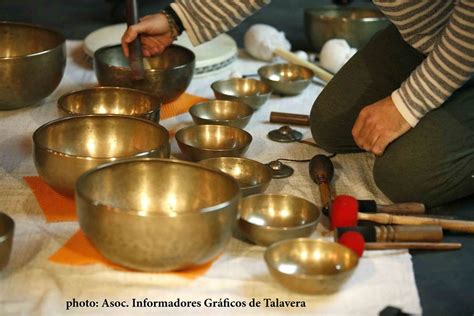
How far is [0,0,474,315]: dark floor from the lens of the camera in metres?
1.45

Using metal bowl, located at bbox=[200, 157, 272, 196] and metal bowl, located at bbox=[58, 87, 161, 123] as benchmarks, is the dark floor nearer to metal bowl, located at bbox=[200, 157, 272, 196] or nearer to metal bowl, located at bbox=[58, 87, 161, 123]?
metal bowl, located at bbox=[200, 157, 272, 196]

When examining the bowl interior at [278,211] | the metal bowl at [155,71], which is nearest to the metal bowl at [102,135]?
the bowl interior at [278,211]

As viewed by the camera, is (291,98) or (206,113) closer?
(206,113)

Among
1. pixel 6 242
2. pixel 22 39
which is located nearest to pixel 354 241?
pixel 6 242

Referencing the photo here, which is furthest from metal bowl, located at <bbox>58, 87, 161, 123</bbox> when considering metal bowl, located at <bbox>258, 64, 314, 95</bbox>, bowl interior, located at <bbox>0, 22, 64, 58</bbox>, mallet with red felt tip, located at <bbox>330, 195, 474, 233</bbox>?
mallet with red felt tip, located at <bbox>330, 195, 474, 233</bbox>

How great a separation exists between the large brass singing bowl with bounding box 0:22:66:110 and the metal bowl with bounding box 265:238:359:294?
0.88 metres

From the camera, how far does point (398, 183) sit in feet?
5.73

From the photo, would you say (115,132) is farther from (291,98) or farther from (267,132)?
(291,98)

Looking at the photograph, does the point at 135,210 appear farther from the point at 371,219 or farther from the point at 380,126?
the point at 380,126

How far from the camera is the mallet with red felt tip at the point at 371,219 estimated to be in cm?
156

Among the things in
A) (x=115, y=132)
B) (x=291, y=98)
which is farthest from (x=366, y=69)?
(x=115, y=132)

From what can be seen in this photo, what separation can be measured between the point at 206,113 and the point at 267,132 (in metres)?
0.16

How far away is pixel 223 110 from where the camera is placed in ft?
7.03

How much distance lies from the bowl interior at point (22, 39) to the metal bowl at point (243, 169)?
0.72 metres
